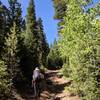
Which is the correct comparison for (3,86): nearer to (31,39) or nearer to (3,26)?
(3,26)

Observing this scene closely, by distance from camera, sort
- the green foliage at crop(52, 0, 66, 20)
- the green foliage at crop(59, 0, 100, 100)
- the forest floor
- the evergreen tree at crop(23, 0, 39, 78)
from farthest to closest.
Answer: the green foliage at crop(52, 0, 66, 20) → the evergreen tree at crop(23, 0, 39, 78) → the forest floor → the green foliage at crop(59, 0, 100, 100)

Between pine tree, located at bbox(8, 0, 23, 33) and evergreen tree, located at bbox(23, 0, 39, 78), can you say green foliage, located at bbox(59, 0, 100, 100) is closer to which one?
evergreen tree, located at bbox(23, 0, 39, 78)

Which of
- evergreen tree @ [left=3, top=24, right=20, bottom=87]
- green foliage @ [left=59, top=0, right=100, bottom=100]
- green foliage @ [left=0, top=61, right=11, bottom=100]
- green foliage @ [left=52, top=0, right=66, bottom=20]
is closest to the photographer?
green foliage @ [left=59, top=0, right=100, bottom=100]

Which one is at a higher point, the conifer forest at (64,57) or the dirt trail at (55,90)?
the conifer forest at (64,57)

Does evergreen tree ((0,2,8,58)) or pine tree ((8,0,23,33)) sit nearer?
evergreen tree ((0,2,8,58))

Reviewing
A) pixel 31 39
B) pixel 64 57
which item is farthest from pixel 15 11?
pixel 64 57

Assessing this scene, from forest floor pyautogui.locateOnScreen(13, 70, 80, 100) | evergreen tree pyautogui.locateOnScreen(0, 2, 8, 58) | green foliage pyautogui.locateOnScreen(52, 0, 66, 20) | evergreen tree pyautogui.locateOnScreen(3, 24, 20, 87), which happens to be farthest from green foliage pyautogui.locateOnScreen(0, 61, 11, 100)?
green foliage pyautogui.locateOnScreen(52, 0, 66, 20)

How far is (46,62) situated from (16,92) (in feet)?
121

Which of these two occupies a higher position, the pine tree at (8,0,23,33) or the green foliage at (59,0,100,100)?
the pine tree at (8,0,23,33)

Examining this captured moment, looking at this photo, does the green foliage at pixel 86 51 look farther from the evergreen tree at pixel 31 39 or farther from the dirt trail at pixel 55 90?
the evergreen tree at pixel 31 39

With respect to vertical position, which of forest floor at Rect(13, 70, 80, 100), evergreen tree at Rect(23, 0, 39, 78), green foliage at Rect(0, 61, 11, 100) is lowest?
forest floor at Rect(13, 70, 80, 100)

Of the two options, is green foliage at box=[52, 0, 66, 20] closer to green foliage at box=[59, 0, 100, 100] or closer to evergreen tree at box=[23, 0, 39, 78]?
evergreen tree at box=[23, 0, 39, 78]

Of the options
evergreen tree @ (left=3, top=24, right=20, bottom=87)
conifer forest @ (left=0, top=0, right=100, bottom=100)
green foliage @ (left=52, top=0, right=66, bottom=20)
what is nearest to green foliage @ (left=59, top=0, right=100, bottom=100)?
conifer forest @ (left=0, top=0, right=100, bottom=100)

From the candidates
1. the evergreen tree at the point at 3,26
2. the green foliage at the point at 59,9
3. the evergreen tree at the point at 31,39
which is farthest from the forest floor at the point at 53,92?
the green foliage at the point at 59,9
